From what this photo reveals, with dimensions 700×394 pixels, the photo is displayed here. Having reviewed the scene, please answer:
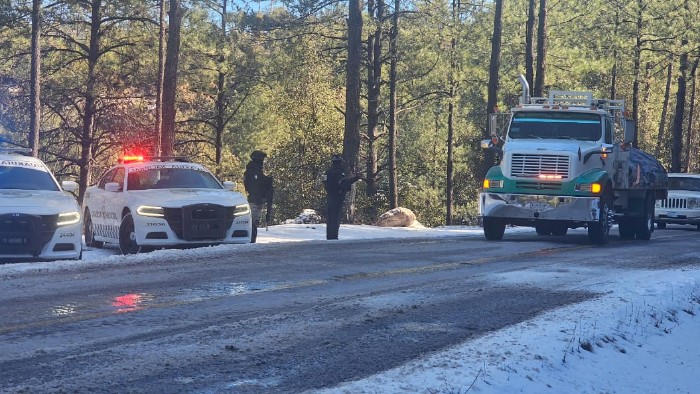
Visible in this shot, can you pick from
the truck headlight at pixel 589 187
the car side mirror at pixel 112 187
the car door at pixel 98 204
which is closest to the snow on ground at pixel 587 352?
the car side mirror at pixel 112 187

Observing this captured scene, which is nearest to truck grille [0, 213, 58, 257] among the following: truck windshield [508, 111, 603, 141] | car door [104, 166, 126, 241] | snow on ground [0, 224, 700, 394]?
snow on ground [0, 224, 700, 394]

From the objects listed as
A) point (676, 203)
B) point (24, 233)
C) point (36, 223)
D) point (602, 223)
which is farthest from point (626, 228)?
point (24, 233)

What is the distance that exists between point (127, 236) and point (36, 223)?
A: 2.50m

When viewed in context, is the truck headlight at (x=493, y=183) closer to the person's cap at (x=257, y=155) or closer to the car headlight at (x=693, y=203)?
the person's cap at (x=257, y=155)

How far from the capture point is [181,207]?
49.5 feet

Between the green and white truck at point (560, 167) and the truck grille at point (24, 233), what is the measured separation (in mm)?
9002

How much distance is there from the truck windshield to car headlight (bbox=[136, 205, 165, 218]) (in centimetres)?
777

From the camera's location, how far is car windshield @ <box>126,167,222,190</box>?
1634 cm

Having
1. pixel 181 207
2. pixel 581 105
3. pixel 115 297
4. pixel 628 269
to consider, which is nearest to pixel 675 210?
pixel 581 105

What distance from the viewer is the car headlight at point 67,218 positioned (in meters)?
13.5

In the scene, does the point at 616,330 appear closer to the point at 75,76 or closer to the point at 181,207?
the point at 181,207

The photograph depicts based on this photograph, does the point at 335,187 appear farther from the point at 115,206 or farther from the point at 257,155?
the point at 115,206

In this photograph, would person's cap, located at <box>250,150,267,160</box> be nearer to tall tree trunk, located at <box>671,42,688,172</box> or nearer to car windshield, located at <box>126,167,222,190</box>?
car windshield, located at <box>126,167,222,190</box>

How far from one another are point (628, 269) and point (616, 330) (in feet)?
15.9
